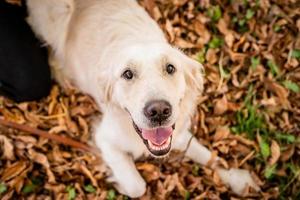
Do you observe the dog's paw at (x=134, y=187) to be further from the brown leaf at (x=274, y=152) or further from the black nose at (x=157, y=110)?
the brown leaf at (x=274, y=152)

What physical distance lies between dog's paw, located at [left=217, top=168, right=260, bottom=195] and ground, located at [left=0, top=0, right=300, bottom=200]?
0.05 metres

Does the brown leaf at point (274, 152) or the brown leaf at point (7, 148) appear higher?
the brown leaf at point (7, 148)

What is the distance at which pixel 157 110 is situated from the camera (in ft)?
9.18

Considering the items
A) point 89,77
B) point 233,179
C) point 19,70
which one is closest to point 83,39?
point 89,77

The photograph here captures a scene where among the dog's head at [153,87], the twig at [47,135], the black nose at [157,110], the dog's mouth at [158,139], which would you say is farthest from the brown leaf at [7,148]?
the black nose at [157,110]

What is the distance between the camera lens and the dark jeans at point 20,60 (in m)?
3.77

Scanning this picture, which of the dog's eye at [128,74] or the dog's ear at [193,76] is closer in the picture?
the dog's eye at [128,74]

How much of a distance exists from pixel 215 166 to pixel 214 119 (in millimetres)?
424

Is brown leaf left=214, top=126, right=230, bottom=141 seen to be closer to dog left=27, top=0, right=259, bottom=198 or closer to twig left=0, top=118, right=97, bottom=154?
dog left=27, top=0, right=259, bottom=198

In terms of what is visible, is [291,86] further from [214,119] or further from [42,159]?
[42,159]

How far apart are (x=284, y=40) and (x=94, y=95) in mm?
1822

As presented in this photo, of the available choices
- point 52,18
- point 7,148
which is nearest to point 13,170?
point 7,148

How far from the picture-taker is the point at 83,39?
12.4 ft

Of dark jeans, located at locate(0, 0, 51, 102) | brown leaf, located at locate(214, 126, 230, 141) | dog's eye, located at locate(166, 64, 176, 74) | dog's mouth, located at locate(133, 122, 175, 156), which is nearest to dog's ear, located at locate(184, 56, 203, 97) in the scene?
dog's eye, located at locate(166, 64, 176, 74)
